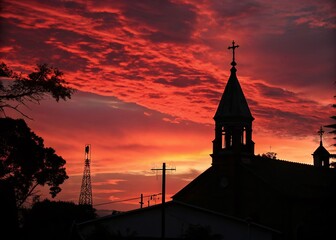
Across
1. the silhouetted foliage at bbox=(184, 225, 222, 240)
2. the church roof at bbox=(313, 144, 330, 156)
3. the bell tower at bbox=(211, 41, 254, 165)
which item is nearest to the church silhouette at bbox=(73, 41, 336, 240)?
the bell tower at bbox=(211, 41, 254, 165)

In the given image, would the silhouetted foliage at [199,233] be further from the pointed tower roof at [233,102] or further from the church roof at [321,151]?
the church roof at [321,151]

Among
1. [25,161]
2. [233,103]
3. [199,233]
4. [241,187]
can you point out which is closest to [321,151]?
[241,187]

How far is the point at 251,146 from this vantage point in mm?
53250

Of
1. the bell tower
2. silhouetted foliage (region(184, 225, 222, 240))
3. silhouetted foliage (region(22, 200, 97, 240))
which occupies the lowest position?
silhouetted foliage (region(184, 225, 222, 240))

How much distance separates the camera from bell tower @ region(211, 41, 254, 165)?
52.1m

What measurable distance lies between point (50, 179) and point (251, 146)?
58.2ft

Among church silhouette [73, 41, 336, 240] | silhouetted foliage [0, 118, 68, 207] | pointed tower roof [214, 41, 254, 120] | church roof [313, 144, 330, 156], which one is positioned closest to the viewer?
silhouetted foliage [0, 118, 68, 207]

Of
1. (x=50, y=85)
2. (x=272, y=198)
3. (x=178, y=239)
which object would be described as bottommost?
(x=178, y=239)

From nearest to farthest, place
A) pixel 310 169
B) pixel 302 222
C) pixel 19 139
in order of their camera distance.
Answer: pixel 19 139, pixel 302 222, pixel 310 169

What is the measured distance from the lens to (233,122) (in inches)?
2045

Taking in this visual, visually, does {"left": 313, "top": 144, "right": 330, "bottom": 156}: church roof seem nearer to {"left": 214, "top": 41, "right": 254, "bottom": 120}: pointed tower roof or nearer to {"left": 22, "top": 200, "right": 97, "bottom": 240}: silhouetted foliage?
{"left": 214, "top": 41, "right": 254, "bottom": 120}: pointed tower roof

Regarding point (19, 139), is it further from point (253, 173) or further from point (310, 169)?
point (310, 169)

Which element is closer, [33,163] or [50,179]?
[33,163]

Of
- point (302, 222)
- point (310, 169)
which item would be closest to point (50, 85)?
point (302, 222)
